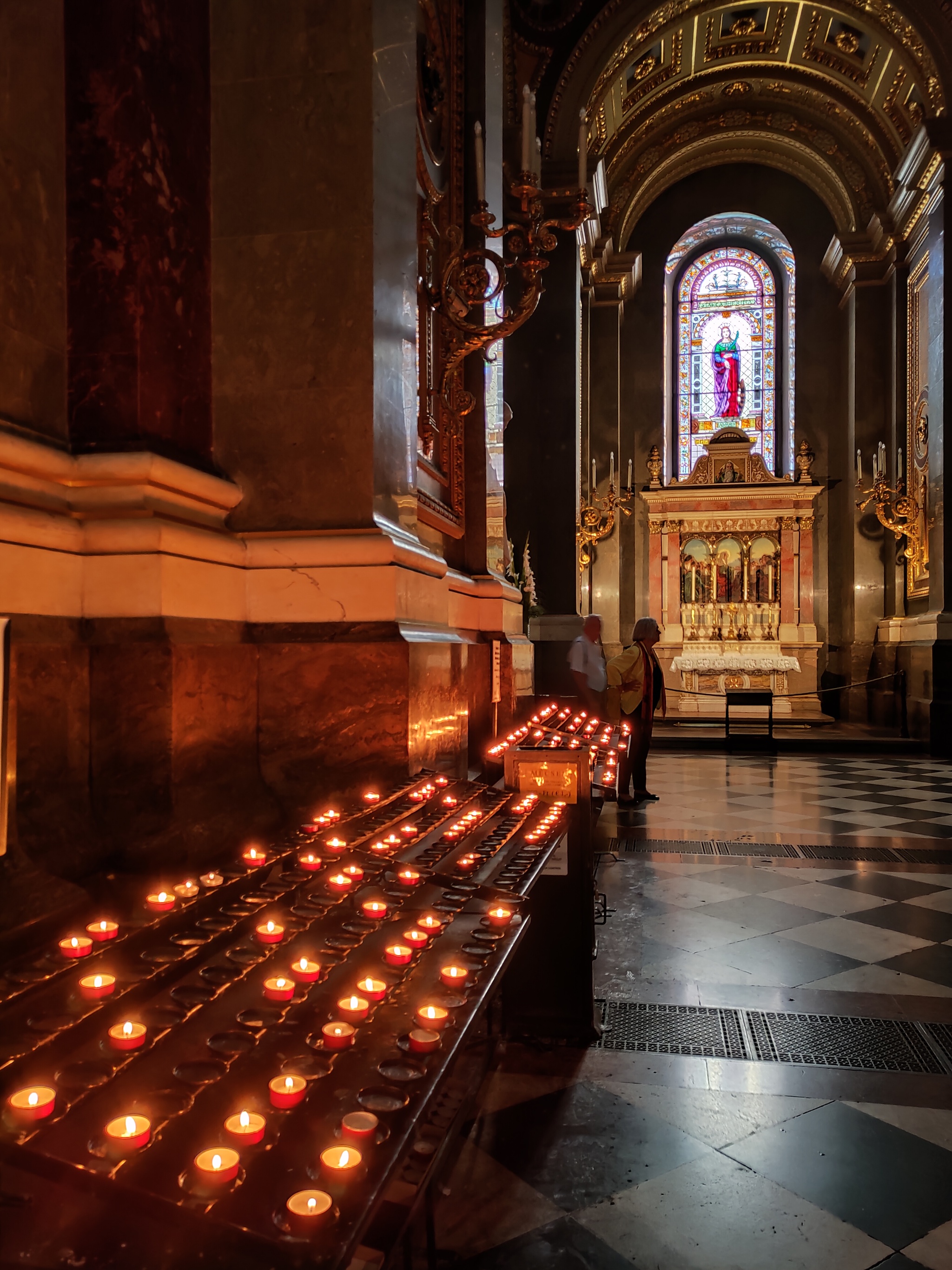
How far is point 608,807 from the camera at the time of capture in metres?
6.76

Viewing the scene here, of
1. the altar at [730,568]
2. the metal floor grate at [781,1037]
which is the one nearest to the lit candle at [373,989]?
the metal floor grate at [781,1037]

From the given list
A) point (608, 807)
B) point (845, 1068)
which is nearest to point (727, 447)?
point (608, 807)

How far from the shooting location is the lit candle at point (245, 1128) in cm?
89

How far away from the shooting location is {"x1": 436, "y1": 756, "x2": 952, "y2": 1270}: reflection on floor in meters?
1.69

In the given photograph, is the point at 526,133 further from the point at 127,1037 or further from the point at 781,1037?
the point at 127,1037

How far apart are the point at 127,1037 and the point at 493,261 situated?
13.3 feet

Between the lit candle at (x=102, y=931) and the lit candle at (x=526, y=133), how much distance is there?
336 centimetres

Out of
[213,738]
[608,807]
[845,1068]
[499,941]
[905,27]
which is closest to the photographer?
[499,941]

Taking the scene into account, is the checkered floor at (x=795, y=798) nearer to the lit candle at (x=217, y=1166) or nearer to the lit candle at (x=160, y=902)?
the lit candle at (x=160, y=902)

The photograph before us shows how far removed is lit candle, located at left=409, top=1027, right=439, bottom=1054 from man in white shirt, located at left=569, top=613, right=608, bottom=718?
19.7ft

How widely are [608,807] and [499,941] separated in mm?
5457

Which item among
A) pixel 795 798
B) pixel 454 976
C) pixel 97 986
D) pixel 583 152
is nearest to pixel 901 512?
pixel 795 798

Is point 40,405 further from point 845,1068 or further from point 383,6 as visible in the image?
point 845,1068

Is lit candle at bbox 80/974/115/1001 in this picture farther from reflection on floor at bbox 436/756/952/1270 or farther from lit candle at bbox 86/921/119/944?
reflection on floor at bbox 436/756/952/1270
